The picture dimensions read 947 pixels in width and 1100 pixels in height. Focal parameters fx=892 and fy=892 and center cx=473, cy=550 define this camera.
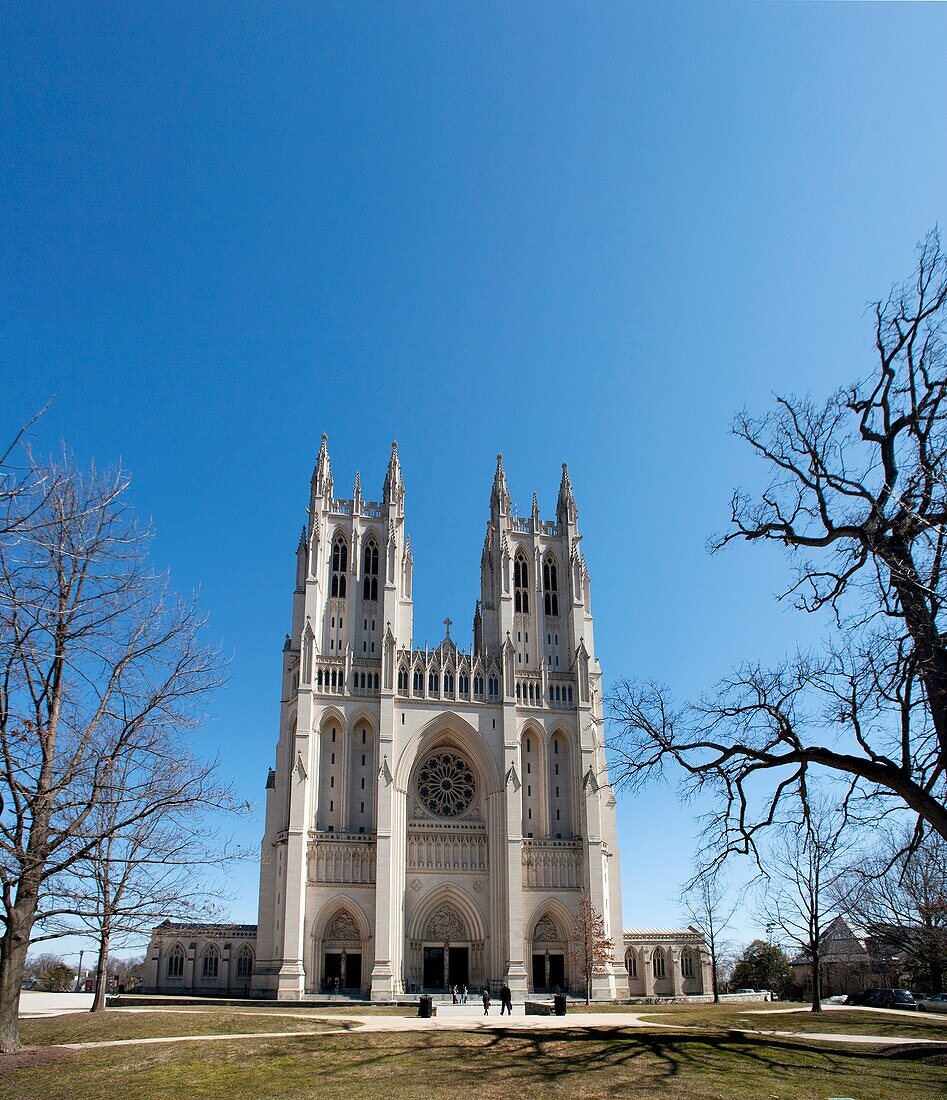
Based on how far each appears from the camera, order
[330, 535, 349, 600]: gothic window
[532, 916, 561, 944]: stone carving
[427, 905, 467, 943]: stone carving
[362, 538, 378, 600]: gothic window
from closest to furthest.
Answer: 1. [427, 905, 467, 943]: stone carving
2. [532, 916, 561, 944]: stone carving
3. [330, 535, 349, 600]: gothic window
4. [362, 538, 378, 600]: gothic window

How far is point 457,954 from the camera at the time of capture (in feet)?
187

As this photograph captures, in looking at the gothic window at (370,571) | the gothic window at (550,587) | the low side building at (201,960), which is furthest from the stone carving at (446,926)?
the gothic window at (550,587)

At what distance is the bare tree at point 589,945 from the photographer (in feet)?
172

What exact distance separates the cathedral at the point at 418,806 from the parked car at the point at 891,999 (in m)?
15.9

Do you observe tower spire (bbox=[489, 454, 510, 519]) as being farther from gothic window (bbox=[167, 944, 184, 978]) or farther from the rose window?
gothic window (bbox=[167, 944, 184, 978])

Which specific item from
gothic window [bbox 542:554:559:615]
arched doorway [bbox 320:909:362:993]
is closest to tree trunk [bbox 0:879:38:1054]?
arched doorway [bbox 320:909:362:993]

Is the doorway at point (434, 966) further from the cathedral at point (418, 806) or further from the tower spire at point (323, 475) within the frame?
the tower spire at point (323, 475)

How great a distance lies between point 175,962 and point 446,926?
61.8 ft

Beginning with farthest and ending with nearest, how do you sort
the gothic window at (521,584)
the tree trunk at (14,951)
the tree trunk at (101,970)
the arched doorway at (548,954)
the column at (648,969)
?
1. the gothic window at (521,584)
2. the column at (648,969)
3. the arched doorway at (548,954)
4. the tree trunk at (101,970)
5. the tree trunk at (14,951)

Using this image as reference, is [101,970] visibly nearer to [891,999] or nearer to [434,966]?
[434,966]

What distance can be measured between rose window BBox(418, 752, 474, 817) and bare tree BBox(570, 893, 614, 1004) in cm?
1004

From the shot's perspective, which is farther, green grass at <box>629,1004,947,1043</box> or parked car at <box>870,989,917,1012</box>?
parked car at <box>870,989,917,1012</box>

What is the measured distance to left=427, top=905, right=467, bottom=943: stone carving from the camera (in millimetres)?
56844

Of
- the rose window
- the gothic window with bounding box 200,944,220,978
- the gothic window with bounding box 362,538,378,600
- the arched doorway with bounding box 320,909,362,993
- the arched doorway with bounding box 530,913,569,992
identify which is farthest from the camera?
the gothic window with bounding box 362,538,378,600
